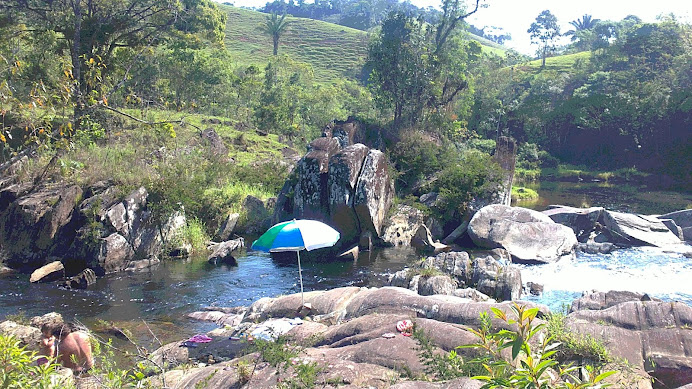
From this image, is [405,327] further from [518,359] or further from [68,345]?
[68,345]

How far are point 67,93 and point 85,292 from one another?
950cm

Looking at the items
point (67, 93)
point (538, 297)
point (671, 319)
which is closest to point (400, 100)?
point (538, 297)

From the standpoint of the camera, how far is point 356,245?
1908cm

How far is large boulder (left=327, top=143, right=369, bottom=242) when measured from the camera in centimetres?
1945

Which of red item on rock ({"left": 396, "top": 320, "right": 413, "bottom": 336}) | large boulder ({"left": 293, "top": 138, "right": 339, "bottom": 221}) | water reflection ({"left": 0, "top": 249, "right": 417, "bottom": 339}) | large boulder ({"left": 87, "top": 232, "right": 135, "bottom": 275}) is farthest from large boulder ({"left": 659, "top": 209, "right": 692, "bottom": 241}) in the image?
large boulder ({"left": 87, "top": 232, "right": 135, "bottom": 275})

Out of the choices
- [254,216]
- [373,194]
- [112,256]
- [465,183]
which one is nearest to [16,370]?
[112,256]

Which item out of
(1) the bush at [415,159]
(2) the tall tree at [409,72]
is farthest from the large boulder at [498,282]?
(2) the tall tree at [409,72]

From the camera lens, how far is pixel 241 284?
50.5 feet

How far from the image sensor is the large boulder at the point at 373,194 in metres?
19.4

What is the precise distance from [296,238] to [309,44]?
92.6 m

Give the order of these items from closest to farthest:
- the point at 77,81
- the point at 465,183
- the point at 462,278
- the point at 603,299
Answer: the point at 77,81, the point at 603,299, the point at 462,278, the point at 465,183

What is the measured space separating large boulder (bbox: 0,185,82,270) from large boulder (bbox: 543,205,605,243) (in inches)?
684

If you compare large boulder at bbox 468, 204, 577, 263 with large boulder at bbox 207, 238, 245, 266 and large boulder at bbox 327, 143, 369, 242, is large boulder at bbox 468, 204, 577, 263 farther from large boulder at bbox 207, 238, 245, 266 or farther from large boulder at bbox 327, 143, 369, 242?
large boulder at bbox 207, 238, 245, 266

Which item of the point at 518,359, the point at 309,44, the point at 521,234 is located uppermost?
the point at 309,44
